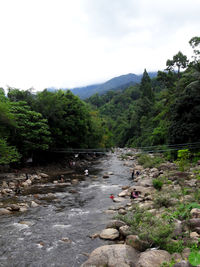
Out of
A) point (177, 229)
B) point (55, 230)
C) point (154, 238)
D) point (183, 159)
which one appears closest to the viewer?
point (154, 238)

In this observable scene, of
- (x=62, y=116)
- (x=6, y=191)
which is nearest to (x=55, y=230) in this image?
(x=6, y=191)

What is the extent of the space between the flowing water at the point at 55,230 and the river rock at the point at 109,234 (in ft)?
0.66

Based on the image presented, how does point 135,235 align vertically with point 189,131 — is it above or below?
below

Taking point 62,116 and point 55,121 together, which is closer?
point 55,121

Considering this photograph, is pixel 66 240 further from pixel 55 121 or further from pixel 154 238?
pixel 55 121

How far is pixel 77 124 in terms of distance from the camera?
2205 centimetres

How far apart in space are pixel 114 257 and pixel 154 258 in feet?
3.16

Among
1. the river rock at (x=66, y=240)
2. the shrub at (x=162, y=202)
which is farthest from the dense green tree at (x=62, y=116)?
the river rock at (x=66, y=240)

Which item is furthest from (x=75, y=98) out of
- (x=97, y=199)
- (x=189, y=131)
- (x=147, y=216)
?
(x=147, y=216)

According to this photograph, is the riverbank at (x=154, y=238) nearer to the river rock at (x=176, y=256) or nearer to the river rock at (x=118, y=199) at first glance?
the river rock at (x=176, y=256)

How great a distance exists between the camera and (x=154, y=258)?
14.4ft

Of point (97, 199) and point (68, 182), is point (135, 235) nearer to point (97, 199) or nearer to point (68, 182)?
point (97, 199)

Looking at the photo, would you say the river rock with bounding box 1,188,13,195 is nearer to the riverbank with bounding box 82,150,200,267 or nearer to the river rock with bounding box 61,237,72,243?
the river rock with bounding box 61,237,72,243

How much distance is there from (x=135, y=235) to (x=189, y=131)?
1189 centimetres
